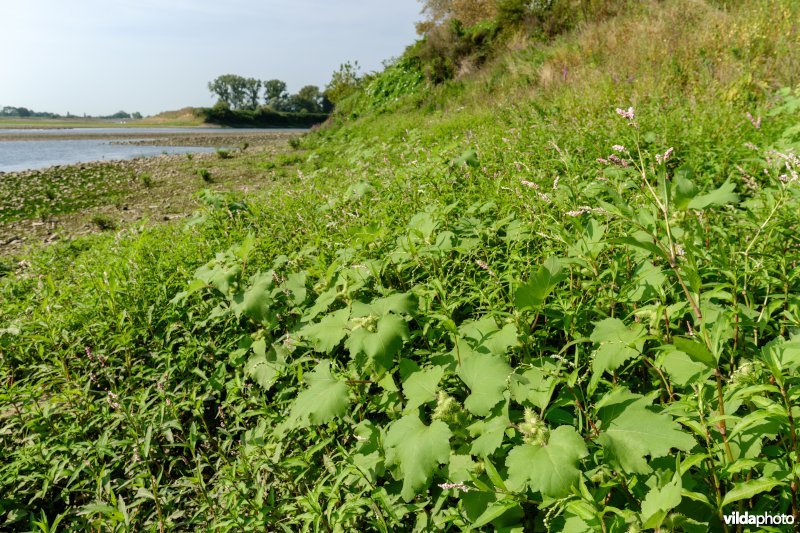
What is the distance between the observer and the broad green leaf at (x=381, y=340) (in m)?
1.78

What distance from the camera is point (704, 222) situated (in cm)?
227

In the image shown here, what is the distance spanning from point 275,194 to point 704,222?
17.4 feet

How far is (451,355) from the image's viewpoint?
1.93m

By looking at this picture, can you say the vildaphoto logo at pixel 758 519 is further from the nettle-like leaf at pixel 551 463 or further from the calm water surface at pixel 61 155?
the calm water surface at pixel 61 155

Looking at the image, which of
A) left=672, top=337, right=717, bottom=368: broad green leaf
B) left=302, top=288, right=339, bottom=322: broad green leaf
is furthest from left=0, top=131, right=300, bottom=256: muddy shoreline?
left=672, top=337, right=717, bottom=368: broad green leaf

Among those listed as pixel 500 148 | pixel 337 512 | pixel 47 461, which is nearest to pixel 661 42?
pixel 500 148

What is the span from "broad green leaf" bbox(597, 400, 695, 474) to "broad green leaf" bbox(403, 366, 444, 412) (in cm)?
63

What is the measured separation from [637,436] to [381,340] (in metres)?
0.98

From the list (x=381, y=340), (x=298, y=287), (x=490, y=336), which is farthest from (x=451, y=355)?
(x=298, y=287)

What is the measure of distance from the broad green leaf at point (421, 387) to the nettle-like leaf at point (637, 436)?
2.02ft

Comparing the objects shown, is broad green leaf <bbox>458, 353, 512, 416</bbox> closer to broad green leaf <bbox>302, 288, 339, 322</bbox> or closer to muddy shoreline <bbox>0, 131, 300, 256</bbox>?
broad green leaf <bbox>302, 288, 339, 322</bbox>

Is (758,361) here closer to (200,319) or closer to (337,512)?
(337,512)

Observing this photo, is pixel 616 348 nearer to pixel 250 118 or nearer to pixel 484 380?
pixel 484 380

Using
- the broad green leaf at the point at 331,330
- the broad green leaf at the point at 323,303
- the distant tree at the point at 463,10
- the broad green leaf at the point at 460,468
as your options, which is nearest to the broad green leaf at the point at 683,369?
the broad green leaf at the point at 460,468
